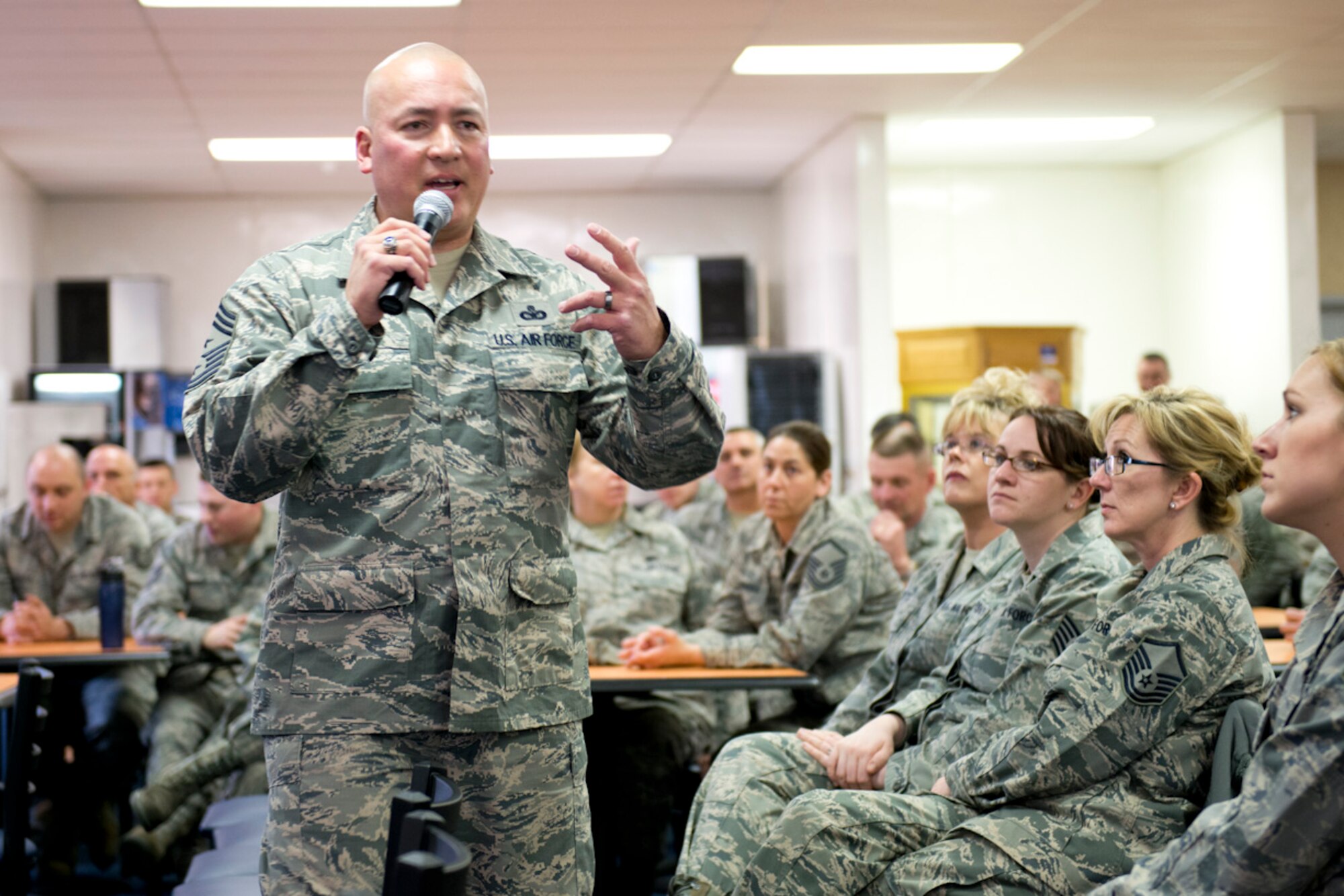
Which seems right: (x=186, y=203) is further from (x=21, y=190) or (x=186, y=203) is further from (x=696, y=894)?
(x=696, y=894)

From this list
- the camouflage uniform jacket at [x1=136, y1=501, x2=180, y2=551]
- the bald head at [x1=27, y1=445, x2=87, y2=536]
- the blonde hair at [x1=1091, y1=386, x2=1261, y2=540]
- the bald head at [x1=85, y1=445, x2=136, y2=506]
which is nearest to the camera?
the blonde hair at [x1=1091, y1=386, x2=1261, y2=540]

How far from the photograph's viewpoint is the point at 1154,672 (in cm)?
211

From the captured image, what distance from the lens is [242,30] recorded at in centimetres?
555

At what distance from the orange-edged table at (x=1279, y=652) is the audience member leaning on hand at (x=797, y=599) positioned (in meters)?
0.99

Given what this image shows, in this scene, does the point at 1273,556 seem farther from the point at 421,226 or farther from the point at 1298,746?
the point at 421,226

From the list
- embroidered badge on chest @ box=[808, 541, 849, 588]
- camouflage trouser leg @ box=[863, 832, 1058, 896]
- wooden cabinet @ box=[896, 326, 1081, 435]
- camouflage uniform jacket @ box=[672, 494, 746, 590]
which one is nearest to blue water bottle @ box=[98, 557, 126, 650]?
camouflage uniform jacket @ box=[672, 494, 746, 590]

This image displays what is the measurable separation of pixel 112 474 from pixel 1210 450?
516cm

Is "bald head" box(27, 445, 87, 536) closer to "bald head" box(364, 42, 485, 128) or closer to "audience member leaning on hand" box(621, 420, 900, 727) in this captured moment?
"audience member leaning on hand" box(621, 420, 900, 727)

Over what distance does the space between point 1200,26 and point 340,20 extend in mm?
3695

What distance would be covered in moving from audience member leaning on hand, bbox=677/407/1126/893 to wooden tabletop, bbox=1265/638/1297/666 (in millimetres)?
735

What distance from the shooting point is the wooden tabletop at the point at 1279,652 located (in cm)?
319

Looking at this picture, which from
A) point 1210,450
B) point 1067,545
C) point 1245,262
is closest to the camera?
point 1210,450

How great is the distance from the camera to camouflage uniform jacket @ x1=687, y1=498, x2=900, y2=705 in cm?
368

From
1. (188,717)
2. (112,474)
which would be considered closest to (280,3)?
(112,474)
